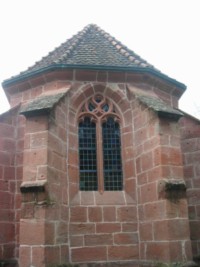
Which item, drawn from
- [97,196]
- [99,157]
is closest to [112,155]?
[99,157]

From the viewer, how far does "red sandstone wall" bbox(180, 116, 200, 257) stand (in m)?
8.66

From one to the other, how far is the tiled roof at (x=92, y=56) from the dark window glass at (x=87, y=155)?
1.55m

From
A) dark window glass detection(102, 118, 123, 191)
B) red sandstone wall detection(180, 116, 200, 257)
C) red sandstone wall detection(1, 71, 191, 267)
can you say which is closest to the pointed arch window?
dark window glass detection(102, 118, 123, 191)

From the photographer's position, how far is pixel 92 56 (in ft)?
31.0

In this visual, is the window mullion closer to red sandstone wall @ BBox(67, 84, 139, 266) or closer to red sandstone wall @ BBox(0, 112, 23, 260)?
red sandstone wall @ BBox(67, 84, 139, 266)

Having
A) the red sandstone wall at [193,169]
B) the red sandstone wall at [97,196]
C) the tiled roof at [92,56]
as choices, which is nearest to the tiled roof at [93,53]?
the tiled roof at [92,56]

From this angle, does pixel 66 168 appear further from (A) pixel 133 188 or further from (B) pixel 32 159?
(A) pixel 133 188

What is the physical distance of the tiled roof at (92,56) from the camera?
8820mm

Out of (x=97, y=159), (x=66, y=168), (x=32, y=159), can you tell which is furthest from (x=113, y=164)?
(x=32, y=159)

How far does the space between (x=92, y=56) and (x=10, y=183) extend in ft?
13.4

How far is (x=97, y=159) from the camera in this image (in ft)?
27.6

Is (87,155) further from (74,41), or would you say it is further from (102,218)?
(74,41)

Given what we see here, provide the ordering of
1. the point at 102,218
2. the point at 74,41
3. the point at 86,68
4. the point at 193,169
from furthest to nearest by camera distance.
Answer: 1. the point at 74,41
2. the point at 193,169
3. the point at 86,68
4. the point at 102,218

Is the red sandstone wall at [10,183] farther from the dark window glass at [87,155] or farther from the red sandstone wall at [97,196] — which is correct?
the dark window glass at [87,155]
